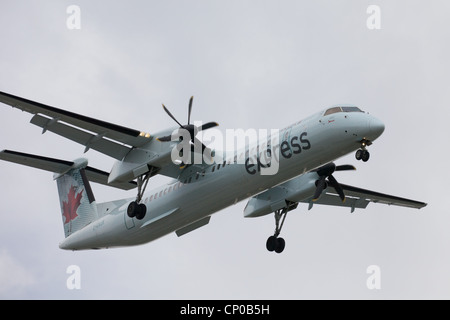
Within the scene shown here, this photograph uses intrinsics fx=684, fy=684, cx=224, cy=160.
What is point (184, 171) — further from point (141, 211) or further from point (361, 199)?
point (361, 199)

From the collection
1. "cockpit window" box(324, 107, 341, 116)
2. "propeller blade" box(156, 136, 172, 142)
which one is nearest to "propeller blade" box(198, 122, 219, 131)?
"propeller blade" box(156, 136, 172, 142)

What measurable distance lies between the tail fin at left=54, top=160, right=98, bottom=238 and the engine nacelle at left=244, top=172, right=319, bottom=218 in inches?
220

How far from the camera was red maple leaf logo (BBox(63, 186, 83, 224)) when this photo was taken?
80.2 ft

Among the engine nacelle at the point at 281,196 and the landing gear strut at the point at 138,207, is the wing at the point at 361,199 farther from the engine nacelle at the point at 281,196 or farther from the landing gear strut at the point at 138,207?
the landing gear strut at the point at 138,207

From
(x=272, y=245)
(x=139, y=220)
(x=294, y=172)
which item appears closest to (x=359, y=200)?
(x=272, y=245)

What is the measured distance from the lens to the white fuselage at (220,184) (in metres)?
18.4

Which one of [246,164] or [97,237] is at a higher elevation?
[246,164]

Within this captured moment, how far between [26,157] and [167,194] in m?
4.80

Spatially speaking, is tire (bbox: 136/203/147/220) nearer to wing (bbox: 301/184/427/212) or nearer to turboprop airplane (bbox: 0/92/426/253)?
turboprop airplane (bbox: 0/92/426/253)

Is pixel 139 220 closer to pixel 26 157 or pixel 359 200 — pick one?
pixel 26 157

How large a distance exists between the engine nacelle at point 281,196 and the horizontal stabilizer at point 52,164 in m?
4.45

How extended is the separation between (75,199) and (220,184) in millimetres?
7019

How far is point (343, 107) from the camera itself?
61.5ft

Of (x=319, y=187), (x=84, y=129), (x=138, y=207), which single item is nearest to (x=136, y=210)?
(x=138, y=207)
